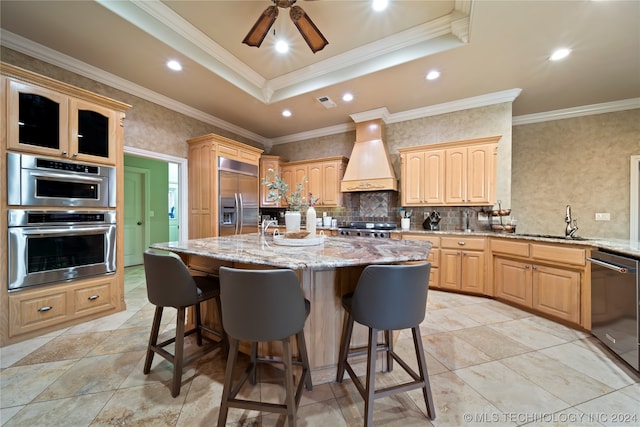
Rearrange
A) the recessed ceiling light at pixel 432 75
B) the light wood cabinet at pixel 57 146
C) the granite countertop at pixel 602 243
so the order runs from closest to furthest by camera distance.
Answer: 1. the granite countertop at pixel 602 243
2. the light wood cabinet at pixel 57 146
3. the recessed ceiling light at pixel 432 75

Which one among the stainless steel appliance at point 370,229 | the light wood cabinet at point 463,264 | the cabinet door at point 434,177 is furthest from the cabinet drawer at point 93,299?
the cabinet door at point 434,177

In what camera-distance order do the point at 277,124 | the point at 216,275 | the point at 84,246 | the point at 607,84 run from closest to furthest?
the point at 216,275 → the point at 84,246 → the point at 607,84 → the point at 277,124

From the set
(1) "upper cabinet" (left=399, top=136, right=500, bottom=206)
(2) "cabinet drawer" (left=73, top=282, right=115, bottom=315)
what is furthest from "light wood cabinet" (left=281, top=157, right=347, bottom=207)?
(2) "cabinet drawer" (left=73, top=282, right=115, bottom=315)

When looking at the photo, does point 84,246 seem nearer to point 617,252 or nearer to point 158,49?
point 158,49

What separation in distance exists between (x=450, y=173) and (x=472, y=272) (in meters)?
1.49

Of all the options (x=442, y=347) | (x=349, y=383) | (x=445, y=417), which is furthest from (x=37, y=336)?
(x=442, y=347)

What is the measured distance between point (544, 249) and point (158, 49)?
4.76m

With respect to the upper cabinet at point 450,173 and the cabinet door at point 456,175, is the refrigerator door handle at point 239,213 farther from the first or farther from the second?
the cabinet door at point 456,175

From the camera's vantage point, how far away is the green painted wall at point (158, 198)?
5203mm

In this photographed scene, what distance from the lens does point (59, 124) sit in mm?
2311

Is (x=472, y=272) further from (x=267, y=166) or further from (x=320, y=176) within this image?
(x=267, y=166)

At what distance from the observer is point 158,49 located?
8.45 ft

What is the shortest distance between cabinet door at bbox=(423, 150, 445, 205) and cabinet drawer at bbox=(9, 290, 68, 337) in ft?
15.2

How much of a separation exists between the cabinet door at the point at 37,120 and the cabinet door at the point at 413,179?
4283mm
